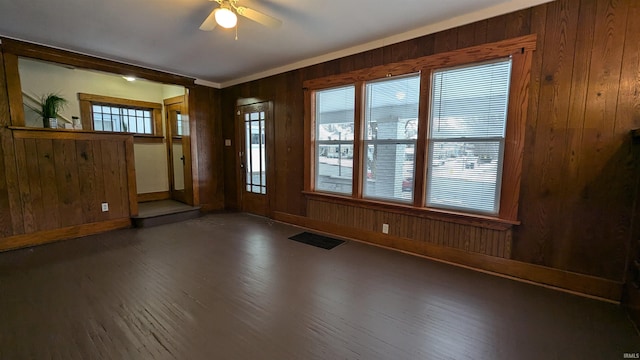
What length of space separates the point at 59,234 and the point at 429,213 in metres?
4.91

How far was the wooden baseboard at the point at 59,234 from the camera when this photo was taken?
11.0 feet

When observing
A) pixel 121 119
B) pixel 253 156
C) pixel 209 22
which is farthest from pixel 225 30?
pixel 121 119

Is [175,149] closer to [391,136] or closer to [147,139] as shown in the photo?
[147,139]

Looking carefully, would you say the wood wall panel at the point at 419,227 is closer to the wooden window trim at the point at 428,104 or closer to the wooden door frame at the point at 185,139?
the wooden window trim at the point at 428,104

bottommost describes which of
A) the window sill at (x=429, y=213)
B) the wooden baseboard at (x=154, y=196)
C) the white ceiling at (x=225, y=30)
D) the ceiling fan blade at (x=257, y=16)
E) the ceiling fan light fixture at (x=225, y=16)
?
the wooden baseboard at (x=154, y=196)

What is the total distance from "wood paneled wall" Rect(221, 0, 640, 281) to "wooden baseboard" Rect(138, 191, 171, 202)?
6156mm

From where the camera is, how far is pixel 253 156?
5113 mm

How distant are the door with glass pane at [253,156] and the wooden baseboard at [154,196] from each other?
6.56 feet

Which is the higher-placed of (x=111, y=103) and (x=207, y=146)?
(x=111, y=103)

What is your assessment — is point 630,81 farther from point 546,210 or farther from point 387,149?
point 387,149

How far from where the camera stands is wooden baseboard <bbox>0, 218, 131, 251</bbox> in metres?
3.36

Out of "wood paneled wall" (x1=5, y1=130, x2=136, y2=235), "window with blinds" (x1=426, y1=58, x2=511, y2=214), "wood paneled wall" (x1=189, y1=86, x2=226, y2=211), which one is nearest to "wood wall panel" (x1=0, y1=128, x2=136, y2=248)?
"wood paneled wall" (x1=5, y1=130, x2=136, y2=235)

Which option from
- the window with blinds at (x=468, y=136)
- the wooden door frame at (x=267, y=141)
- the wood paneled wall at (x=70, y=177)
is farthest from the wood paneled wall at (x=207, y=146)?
the window with blinds at (x=468, y=136)

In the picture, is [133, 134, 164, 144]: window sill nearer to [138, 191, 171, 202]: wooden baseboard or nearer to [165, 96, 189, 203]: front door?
[165, 96, 189, 203]: front door
